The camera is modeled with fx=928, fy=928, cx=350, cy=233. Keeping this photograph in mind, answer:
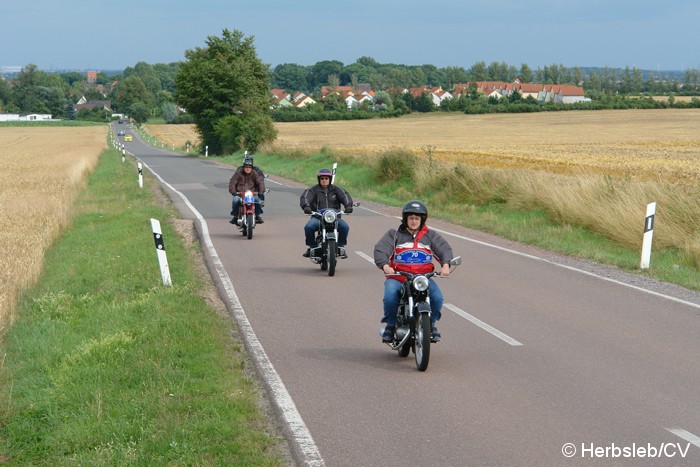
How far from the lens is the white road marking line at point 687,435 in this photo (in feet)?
19.4

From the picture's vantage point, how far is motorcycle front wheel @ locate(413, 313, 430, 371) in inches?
304

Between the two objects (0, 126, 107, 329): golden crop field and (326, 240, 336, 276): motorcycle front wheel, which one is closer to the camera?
(0, 126, 107, 329): golden crop field

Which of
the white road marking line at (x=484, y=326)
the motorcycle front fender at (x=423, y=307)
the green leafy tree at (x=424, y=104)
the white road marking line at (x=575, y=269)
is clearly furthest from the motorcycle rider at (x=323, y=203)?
the green leafy tree at (x=424, y=104)

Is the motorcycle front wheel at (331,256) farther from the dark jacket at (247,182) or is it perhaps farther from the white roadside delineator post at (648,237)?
the dark jacket at (247,182)

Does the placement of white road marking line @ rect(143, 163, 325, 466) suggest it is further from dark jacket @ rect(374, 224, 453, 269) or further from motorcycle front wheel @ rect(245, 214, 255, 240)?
motorcycle front wheel @ rect(245, 214, 255, 240)

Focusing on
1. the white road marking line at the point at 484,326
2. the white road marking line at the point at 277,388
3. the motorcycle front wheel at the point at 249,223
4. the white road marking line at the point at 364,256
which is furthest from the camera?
the motorcycle front wheel at the point at 249,223

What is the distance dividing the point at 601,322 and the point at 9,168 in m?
38.7

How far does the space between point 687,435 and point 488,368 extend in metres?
2.24

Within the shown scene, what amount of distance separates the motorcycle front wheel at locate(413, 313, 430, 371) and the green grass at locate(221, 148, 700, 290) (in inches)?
222

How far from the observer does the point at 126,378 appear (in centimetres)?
758

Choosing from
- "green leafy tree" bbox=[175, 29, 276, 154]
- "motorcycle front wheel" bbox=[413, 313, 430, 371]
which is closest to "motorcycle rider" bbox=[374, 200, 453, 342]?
"motorcycle front wheel" bbox=[413, 313, 430, 371]

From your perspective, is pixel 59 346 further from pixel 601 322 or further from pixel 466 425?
pixel 601 322

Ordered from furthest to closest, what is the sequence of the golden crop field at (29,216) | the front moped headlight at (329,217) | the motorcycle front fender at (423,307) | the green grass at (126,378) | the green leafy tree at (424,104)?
the green leafy tree at (424,104)
the front moped headlight at (329,217)
the golden crop field at (29,216)
the motorcycle front fender at (423,307)
the green grass at (126,378)

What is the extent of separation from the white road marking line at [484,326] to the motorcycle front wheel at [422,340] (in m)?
1.36
